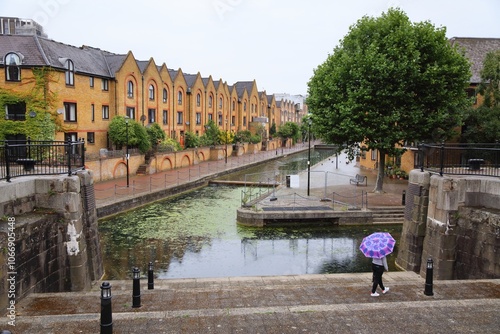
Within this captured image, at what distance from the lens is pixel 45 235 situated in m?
10.7

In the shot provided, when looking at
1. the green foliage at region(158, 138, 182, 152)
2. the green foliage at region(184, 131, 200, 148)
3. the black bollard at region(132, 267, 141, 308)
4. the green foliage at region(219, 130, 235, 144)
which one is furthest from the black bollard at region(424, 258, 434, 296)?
the green foliage at region(219, 130, 235, 144)

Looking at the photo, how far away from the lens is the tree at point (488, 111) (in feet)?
93.3

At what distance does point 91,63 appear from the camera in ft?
121

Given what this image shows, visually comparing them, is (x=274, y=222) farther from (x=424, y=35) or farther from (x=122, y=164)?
(x=122, y=164)

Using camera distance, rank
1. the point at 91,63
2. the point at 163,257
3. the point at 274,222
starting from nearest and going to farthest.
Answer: the point at 163,257 → the point at 274,222 → the point at 91,63

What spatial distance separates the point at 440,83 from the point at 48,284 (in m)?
21.5

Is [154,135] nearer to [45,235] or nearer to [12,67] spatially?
[12,67]

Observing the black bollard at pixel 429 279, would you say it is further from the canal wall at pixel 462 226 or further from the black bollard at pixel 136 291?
the black bollard at pixel 136 291

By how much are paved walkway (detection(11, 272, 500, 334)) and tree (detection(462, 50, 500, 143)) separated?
69.6 feet

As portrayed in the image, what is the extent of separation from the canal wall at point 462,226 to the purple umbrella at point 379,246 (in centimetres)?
322

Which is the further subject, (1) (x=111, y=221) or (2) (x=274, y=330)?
(1) (x=111, y=221)

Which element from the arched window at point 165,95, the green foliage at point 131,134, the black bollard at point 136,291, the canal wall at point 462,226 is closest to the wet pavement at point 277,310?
the black bollard at point 136,291

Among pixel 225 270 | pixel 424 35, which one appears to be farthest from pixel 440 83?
pixel 225 270

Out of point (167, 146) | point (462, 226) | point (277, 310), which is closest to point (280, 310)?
point (277, 310)
